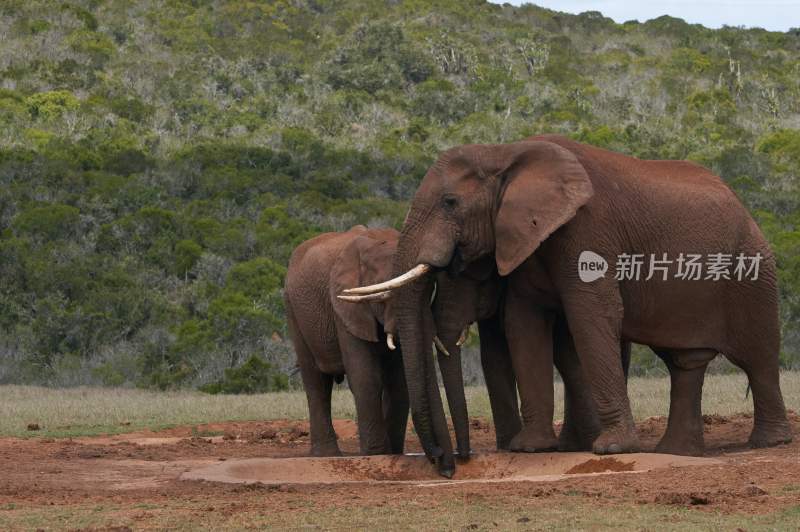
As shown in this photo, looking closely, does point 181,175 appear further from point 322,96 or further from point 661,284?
point 661,284

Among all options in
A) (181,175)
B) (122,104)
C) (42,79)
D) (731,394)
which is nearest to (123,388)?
(731,394)

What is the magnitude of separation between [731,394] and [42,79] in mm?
38527

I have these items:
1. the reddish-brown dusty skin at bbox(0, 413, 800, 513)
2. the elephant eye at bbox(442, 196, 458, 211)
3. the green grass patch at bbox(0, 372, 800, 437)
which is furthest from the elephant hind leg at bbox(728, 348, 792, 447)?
the green grass patch at bbox(0, 372, 800, 437)

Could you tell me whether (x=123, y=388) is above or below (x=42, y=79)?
below

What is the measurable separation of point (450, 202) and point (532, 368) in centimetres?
134

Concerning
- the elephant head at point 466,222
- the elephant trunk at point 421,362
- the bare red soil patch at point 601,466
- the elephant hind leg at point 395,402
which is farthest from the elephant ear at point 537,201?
the elephant hind leg at point 395,402

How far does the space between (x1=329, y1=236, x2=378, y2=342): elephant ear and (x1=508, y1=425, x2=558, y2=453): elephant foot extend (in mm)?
1284

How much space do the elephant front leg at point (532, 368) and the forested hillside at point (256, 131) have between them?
1027 centimetres

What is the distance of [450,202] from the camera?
10.4 metres

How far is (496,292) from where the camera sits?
430 inches

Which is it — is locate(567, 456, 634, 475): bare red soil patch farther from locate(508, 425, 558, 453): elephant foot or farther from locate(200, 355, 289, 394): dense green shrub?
locate(200, 355, 289, 394): dense green shrub

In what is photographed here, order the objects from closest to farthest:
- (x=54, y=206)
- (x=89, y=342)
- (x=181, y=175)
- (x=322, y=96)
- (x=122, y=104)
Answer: (x=89, y=342) < (x=54, y=206) < (x=181, y=175) < (x=122, y=104) < (x=322, y=96)

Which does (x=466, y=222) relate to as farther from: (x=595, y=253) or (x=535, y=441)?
(x=535, y=441)

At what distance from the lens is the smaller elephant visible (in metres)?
11.2
